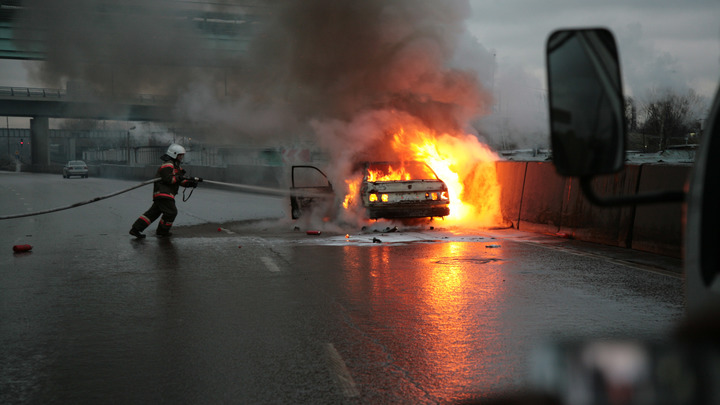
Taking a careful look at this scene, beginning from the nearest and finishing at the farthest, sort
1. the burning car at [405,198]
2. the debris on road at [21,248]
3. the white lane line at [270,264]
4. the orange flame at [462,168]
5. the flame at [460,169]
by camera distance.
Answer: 1. the white lane line at [270,264]
2. the debris on road at [21,248]
3. the burning car at [405,198]
4. the flame at [460,169]
5. the orange flame at [462,168]

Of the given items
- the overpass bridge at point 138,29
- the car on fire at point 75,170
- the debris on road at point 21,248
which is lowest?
the car on fire at point 75,170

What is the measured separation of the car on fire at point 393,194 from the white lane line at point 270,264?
451cm

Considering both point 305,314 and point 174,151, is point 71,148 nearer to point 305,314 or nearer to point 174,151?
point 174,151

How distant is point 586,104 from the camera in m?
2.10

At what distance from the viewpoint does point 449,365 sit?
5.38 meters

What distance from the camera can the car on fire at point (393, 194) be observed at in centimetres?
1540

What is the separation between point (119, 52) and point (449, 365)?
1973cm

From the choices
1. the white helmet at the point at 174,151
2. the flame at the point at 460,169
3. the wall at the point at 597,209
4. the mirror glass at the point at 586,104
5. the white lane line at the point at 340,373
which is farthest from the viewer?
the flame at the point at 460,169

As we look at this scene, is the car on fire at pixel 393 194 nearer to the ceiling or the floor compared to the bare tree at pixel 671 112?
nearer to the floor

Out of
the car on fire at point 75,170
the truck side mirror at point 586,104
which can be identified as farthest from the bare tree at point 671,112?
the car on fire at point 75,170

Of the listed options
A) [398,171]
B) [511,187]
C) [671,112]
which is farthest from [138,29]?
[671,112]

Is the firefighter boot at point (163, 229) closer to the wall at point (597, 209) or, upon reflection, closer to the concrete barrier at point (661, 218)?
the wall at point (597, 209)

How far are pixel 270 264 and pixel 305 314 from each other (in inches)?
141

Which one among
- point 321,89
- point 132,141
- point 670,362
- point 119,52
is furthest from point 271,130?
point 132,141
